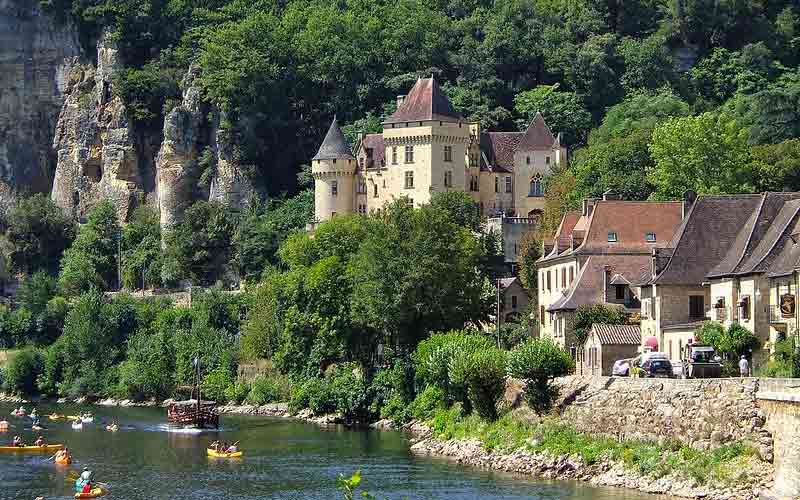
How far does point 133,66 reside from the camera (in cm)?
15575

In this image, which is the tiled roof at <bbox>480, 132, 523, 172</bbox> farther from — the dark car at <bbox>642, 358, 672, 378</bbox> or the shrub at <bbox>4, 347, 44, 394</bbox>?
the dark car at <bbox>642, 358, 672, 378</bbox>

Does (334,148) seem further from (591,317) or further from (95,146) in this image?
(591,317)

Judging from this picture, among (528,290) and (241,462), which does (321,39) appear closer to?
(528,290)

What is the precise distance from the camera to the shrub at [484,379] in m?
77.9

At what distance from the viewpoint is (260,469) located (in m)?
76.8

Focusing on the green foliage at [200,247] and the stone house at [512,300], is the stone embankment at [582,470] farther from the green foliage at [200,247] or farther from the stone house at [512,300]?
the green foliage at [200,247]

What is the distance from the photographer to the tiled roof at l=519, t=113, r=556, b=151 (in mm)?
128875

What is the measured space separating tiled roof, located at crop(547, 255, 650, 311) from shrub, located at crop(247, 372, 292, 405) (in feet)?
78.4

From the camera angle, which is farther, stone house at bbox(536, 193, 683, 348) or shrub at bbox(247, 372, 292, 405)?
shrub at bbox(247, 372, 292, 405)

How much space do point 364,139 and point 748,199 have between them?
58367 mm

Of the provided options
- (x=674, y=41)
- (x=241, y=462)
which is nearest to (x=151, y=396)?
(x=241, y=462)

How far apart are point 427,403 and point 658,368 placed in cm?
2222

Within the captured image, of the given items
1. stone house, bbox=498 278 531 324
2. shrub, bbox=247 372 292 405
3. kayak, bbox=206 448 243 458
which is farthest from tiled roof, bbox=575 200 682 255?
shrub, bbox=247 372 292 405

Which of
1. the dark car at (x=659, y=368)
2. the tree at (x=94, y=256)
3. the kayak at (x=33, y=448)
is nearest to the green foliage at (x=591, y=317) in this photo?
the dark car at (x=659, y=368)
